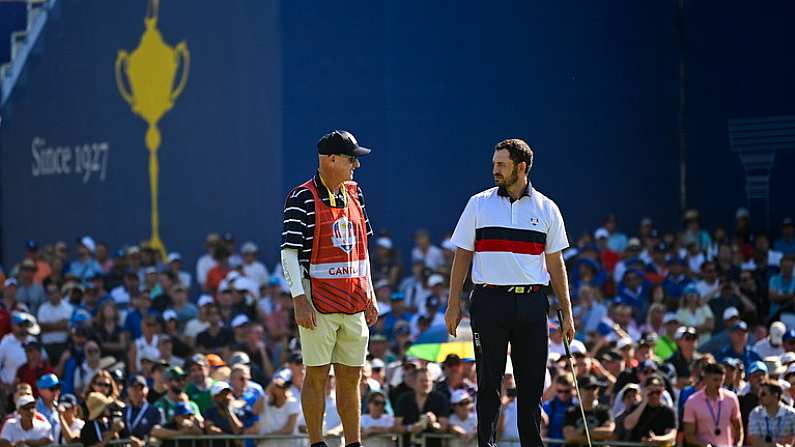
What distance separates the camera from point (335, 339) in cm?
860

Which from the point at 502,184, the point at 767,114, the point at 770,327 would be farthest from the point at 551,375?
the point at 767,114

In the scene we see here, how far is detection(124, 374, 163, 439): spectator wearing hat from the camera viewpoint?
13805mm

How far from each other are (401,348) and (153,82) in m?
9.75

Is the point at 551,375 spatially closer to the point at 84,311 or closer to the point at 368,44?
the point at 84,311

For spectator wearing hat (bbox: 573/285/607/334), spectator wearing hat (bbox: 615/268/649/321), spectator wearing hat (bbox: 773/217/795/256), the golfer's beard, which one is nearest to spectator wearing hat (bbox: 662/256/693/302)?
spectator wearing hat (bbox: 615/268/649/321)

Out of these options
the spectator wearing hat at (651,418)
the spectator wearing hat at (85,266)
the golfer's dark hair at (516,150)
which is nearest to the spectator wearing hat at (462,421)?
the spectator wearing hat at (651,418)

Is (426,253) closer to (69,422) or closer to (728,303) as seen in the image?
(728,303)

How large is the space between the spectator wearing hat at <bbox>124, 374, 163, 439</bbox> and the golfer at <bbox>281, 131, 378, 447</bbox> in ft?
18.2

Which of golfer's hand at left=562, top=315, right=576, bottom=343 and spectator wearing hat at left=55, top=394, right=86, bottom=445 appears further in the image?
spectator wearing hat at left=55, top=394, right=86, bottom=445

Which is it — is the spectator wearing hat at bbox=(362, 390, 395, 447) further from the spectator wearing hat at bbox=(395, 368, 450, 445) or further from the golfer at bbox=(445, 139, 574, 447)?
the golfer at bbox=(445, 139, 574, 447)

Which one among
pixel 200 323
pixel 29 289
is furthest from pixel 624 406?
pixel 29 289

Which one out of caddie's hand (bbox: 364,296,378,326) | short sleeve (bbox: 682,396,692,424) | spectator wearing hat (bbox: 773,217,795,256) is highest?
spectator wearing hat (bbox: 773,217,795,256)

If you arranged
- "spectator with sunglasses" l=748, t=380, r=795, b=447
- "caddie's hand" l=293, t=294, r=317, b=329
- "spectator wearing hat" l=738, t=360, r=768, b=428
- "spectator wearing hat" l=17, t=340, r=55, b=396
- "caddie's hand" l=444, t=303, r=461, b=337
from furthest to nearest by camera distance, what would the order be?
"spectator wearing hat" l=17, t=340, r=55, b=396 → "spectator wearing hat" l=738, t=360, r=768, b=428 → "spectator with sunglasses" l=748, t=380, r=795, b=447 → "caddie's hand" l=444, t=303, r=461, b=337 → "caddie's hand" l=293, t=294, r=317, b=329

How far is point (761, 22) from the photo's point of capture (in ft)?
66.7
